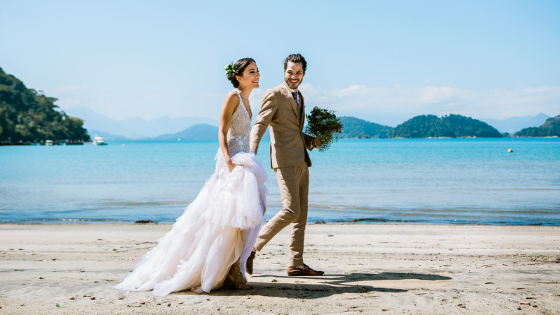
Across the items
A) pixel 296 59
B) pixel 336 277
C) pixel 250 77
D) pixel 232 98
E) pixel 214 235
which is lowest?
pixel 336 277

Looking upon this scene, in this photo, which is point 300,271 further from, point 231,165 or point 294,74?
point 294,74

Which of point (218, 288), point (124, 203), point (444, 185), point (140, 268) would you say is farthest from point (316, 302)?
point (444, 185)

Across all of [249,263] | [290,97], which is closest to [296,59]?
[290,97]

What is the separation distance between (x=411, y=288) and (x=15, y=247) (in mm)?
6184

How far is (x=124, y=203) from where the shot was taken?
16484 mm

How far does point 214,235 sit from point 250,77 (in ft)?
5.14

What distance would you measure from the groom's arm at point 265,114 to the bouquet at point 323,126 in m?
0.69

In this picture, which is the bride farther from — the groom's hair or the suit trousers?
the groom's hair

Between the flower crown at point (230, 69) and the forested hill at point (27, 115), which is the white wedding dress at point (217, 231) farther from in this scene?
the forested hill at point (27, 115)

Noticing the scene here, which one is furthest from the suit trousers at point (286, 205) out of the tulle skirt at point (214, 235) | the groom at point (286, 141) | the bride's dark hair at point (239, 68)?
the bride's dark hair at point (239, 68)

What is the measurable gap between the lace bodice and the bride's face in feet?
0.42

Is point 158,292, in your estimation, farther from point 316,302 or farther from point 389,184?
point 389,184

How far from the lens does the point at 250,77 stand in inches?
187

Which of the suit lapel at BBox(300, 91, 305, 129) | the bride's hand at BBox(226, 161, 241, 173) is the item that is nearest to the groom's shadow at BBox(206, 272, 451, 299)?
the bride's hand at BBox(226, 161, 241, 173)
